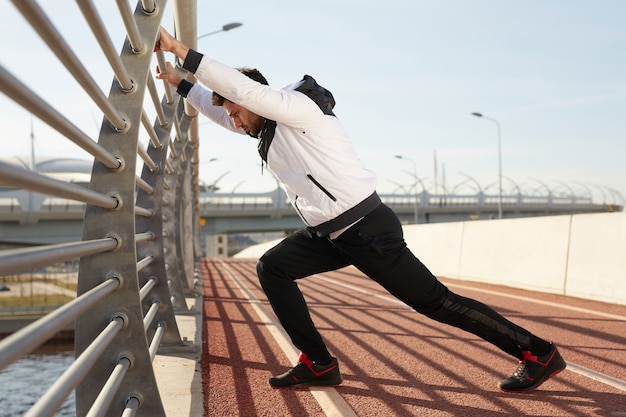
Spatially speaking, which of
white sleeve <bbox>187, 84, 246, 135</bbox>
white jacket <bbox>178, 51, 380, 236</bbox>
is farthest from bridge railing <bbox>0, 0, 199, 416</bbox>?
white jacket <bbox>178, 51, 380, 236</bbox>

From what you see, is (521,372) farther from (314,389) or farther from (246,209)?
(246,209)

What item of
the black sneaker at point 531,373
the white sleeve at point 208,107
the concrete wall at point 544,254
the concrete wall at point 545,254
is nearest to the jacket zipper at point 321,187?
the white sleeve at point 208,107

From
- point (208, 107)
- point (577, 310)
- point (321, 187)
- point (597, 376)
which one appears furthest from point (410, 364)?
point (577, 310)

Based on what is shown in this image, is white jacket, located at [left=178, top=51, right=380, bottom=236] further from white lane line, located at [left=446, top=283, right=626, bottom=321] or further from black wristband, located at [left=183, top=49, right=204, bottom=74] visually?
white lane line, located at [left=446, top=283, right=626, bottom=321]

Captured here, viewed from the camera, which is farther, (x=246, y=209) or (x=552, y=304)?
(x=246, y=209)

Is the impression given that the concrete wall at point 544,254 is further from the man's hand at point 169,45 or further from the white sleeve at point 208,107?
the man's hand at point 169,45

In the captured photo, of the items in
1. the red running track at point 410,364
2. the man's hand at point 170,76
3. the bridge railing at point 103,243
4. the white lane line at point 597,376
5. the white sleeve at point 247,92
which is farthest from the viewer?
the man's hand at point 170,76

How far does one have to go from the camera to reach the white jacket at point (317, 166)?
370 cm

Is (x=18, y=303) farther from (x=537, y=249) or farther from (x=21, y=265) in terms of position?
(x=21, y=265)

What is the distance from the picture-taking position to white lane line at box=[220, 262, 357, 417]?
12.8 ft

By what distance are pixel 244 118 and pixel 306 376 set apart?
5.43ft

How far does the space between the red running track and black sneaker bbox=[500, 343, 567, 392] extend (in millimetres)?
59

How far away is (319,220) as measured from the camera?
13.1ft

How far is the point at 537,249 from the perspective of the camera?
1132 cm
